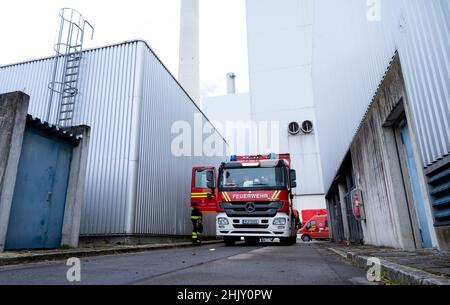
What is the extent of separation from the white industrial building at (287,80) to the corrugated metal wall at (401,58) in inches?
590

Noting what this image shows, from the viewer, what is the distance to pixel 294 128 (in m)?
25.6

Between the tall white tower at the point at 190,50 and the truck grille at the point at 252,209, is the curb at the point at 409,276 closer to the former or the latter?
the truck grille at the point at 252,209

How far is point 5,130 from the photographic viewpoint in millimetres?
5973

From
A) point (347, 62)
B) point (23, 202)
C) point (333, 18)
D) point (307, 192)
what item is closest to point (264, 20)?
point (307, 192)

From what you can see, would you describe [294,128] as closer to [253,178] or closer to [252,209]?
[253,178]

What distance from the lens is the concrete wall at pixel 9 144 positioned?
580cm

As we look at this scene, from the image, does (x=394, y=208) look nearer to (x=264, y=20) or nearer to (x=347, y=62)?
(x=347, y=62)

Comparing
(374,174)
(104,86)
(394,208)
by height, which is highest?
(104,86)

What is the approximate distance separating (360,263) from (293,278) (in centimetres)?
153

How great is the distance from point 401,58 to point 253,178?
6366mm

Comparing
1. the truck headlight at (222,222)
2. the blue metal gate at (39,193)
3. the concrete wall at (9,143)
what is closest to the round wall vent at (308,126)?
the truck headlight at (222,222)

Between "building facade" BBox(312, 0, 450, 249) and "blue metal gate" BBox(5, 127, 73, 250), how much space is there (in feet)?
22.7

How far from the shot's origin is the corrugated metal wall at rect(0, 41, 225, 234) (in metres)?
9.69
